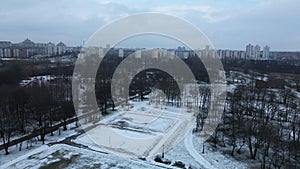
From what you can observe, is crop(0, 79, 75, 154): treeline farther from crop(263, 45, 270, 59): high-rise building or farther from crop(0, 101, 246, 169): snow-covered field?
crop(263, 45, 270, 59): high-rise building

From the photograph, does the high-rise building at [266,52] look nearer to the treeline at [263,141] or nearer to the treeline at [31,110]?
the treeline at [263,141]

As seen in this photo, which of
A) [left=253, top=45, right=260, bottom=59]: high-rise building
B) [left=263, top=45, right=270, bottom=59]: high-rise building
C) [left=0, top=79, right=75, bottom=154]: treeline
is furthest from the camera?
[left=263, top=45, right=270, bottom=59]: high-rise building

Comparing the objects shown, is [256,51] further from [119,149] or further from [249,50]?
[119,149]

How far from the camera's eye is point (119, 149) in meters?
7.34

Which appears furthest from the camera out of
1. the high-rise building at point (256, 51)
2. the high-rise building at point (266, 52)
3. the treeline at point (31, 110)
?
the high-rise building at point (266, 52)

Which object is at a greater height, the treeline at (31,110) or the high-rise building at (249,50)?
the high-rise building at (249,50)

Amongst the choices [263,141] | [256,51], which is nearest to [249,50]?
[256,51]

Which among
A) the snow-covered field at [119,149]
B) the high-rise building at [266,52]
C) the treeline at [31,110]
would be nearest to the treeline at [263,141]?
the snow-covered field at [119,149]

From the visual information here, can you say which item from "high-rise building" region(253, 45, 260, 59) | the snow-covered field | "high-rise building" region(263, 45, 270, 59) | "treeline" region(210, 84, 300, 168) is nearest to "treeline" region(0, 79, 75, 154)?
the snow-covered field

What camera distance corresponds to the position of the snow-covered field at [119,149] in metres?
6.41

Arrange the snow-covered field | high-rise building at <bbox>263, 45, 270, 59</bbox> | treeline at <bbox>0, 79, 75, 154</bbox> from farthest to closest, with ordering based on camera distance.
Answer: high-rise building at <bbox>263, 45, 270, 59</bbox> → treeline at <bbox>0, 79, 75, 154</bbox> → the snow-covered field

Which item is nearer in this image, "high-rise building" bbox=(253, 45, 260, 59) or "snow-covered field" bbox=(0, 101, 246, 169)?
"snow-covered field" bbox=(0, 101, 246, 169)

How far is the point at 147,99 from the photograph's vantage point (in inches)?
559

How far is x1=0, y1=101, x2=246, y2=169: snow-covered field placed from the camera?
21.0ft
